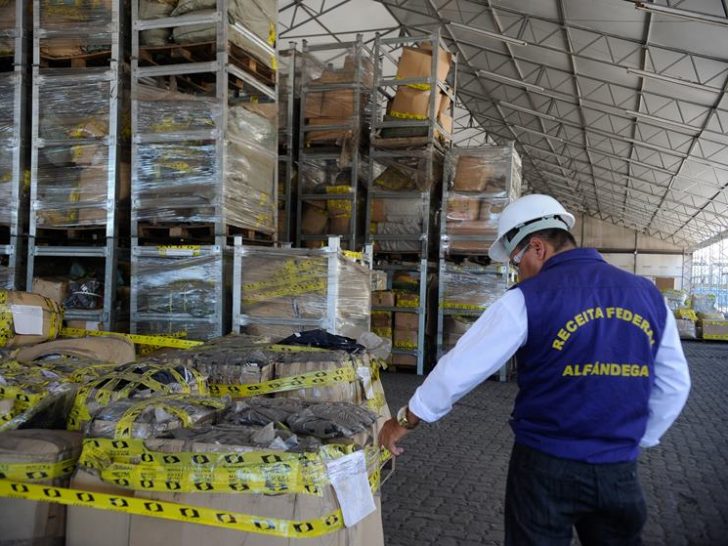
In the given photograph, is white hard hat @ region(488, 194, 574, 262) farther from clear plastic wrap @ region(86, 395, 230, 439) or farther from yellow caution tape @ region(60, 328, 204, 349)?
yellow caution tape @ region(60, 328, 204, 349)

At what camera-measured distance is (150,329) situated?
20.7ft

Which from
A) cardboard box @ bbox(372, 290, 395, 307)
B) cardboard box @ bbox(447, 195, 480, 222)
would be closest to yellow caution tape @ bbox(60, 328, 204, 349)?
cardboard box @ bbox(372, 290, 395, 307)

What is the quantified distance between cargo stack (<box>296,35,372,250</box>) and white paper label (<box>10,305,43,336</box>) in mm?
5368

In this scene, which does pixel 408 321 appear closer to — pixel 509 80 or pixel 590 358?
pixel 590 358

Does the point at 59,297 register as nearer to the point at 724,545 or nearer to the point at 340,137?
the point at 340,137

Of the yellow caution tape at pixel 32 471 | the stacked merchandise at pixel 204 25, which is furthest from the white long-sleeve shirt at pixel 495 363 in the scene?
the stacked merchandise at pixel 204 25

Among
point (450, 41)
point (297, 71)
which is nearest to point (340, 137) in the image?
point (297, 71)

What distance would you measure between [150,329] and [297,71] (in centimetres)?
600

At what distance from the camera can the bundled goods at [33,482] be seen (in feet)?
8.00

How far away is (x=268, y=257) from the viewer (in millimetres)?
6195

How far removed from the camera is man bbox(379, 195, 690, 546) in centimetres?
188

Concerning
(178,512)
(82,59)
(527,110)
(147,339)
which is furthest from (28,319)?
(527,110)

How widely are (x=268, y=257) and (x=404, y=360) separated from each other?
15.2 feet

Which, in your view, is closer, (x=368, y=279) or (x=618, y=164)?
(x=368, y=279)
